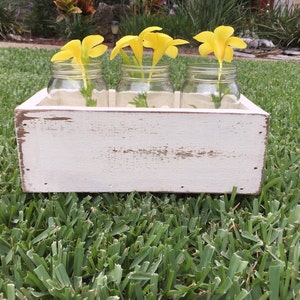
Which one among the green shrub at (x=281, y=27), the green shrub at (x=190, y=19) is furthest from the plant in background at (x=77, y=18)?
the green shrub at (x=281, y=27)

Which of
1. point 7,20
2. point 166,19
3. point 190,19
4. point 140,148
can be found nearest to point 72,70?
point 140,148

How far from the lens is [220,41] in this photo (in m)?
1.14

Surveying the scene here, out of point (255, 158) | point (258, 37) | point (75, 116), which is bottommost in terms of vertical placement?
point (258, 37)

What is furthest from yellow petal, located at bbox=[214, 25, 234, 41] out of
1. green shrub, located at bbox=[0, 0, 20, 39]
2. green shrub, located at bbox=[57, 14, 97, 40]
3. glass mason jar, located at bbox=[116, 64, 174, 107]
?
green shrub, located at bbox=[0, 0, 20, 39]

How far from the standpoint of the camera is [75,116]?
3.39 feet

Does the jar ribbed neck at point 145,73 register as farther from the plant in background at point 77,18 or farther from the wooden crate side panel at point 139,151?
the plant in background at point 77,18

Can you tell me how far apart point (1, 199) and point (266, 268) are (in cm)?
69

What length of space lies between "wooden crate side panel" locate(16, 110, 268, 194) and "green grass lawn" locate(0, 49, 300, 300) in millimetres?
57

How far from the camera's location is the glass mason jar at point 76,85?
1137mm

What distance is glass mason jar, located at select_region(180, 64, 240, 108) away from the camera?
1149mm

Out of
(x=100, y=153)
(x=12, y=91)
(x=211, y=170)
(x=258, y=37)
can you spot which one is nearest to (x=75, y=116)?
(x=100, y=153)

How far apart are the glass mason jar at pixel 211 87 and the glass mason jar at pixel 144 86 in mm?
65

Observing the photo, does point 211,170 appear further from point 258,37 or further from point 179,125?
point 258,37

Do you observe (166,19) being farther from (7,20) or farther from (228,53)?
(228,53)
